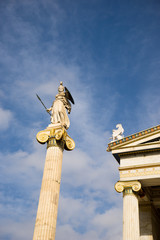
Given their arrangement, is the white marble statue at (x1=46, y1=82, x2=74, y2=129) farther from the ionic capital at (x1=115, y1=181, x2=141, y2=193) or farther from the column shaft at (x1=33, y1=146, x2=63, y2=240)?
the ionic capital at (x1=115, y1=181, x2=141, y2=193)

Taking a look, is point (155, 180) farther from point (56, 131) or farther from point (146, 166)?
point (56, 131)

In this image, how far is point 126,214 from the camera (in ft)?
76.3

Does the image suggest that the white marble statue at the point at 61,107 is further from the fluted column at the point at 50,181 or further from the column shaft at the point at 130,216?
the column shaft at the point at 130,216

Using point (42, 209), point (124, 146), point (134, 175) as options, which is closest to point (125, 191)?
point (134, 175)

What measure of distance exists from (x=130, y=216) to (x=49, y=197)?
6.43 meters

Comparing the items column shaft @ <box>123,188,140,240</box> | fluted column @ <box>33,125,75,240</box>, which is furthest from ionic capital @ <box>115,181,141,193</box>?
fluted column @ <box>33,125,75,240</box>

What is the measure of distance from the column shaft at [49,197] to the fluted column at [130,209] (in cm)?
551

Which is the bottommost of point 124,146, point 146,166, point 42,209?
point 42,209

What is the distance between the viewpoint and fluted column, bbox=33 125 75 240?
19.4 m

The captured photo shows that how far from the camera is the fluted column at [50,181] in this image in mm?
19438

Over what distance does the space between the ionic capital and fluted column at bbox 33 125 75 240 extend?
4678 mm

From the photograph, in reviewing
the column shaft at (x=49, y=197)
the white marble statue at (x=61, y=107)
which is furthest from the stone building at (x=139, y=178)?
the column shaft at (x=49, y=197)

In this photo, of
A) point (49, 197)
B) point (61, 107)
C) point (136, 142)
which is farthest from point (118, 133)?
point (49, 197)

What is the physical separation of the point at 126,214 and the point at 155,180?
3641 millimetres
